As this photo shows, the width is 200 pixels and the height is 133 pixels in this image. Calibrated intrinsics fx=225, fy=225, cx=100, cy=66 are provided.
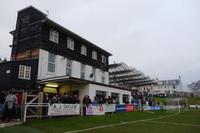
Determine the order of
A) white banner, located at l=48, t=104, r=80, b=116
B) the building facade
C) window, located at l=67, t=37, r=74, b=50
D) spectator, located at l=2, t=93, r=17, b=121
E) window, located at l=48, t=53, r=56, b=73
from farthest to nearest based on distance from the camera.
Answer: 1. window, located at l=67, t=37, r=74, b=50
2. window, located at l=48, t=53, r=56, b=73
3. the building facade
4. white banner, located at l=48, t=104, r=80, b=116
5. spectator, located at l=2, t=93, r=17, b=121

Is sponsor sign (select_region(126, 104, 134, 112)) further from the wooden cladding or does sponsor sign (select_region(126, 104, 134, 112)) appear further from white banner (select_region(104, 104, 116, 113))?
the wooden cladding

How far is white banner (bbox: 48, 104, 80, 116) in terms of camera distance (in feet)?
48.2

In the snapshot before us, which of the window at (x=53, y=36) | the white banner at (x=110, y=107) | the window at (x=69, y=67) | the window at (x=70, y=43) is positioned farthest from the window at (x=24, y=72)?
the white banner at (x=110, y=107)

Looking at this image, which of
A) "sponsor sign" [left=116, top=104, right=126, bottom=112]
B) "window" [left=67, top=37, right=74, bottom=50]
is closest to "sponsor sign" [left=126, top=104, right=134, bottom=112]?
"sponsor sign" [left=116, top=104, right=126, bottom=112]

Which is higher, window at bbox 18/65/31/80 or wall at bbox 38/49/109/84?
wall at bbox 38/49/109/84

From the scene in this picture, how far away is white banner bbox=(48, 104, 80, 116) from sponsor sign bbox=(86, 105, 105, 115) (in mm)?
1344

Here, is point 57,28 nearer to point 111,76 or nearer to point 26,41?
point 26,41

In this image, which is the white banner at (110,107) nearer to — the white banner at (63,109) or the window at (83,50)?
the white banner at (63,109)

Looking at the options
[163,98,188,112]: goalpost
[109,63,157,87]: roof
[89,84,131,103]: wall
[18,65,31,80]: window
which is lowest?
[163,98,188,112]: goalpost

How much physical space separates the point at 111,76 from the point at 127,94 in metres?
A: 19.8

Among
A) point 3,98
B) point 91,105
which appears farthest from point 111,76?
point 3,98

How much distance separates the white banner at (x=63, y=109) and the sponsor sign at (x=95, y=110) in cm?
134

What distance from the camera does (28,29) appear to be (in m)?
23.2

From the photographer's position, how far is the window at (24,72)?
62.0ft
